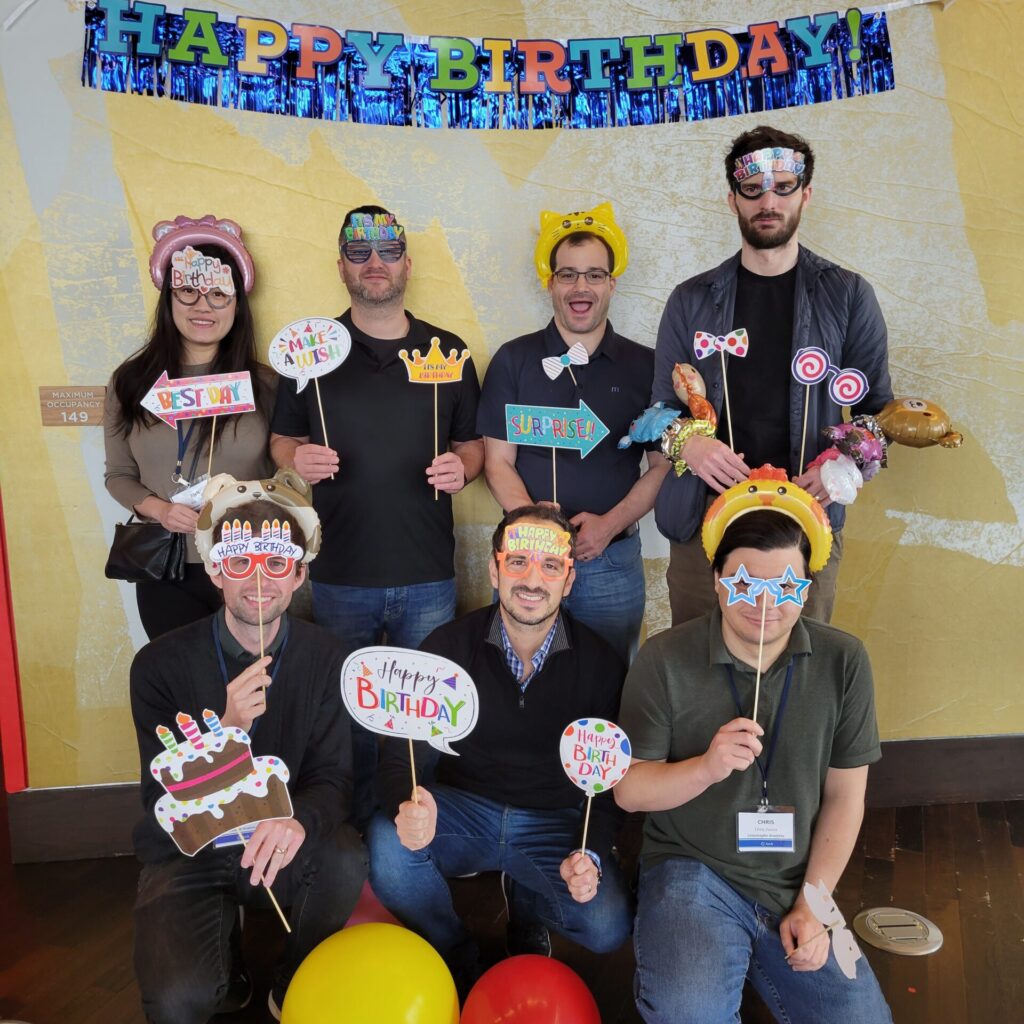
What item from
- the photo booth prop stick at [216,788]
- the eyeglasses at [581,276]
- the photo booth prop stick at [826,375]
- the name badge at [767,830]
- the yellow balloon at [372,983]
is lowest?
the yellow balloon at [372,983]

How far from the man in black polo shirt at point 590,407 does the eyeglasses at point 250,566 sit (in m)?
0.82

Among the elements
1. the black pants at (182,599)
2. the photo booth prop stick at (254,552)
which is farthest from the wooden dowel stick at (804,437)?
the black pants at (182,599)

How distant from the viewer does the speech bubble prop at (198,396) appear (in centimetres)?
248

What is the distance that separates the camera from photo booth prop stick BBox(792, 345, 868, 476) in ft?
7.68

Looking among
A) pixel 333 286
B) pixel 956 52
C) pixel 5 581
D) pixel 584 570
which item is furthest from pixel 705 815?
pixel 956 52

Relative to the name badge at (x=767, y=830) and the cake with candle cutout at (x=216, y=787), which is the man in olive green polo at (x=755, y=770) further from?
→ the cake with candle cutout at (x=216, y=787)

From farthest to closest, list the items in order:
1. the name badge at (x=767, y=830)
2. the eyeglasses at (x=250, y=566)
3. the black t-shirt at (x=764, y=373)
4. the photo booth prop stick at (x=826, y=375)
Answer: the black t-shirt at (x=764, y=373) → the photo booth prop stick at (x=826, y=375) → the eyeglasses at (x=250, y=566) → the name badge at (x=767, y=830)

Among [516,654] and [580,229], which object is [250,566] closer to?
[516,654]

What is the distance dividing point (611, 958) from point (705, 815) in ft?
2.32

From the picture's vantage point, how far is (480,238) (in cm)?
298

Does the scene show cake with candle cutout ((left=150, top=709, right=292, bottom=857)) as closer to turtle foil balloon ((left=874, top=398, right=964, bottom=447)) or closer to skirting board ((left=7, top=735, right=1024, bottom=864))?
turtle foil balloon ((left=874, top=398, right=964, bottom=447))

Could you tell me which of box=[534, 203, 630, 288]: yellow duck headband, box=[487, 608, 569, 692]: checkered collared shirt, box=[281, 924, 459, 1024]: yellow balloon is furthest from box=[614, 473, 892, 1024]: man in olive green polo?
box=[534, 203, 630, 288]: yellow duck headband

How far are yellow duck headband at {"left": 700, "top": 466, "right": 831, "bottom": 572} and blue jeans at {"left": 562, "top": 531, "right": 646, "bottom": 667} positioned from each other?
2.39 feet

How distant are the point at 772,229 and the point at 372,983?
1992mm
